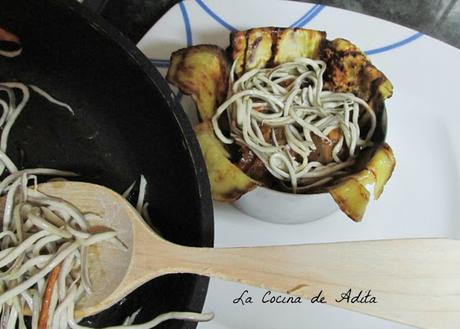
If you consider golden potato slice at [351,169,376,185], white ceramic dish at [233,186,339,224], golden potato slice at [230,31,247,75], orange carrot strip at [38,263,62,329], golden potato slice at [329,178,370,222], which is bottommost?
orange carrot strip at [38,263,62,329]

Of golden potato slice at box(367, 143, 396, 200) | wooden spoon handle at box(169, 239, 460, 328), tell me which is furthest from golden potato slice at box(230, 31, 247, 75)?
wooden spoon handle at box(169, 239, 460, 328)

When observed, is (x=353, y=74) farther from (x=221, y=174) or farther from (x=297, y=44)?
(x=221, y=174)

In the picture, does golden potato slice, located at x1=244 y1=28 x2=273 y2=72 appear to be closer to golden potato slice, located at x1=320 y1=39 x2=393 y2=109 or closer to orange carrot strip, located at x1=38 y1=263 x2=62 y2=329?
golden potato slice, located at x1=320 y1=39 x2=393 y2=109

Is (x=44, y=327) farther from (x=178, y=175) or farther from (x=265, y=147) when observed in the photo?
(x=265, y=147)

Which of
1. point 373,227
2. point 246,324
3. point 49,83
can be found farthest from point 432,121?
point 49,83

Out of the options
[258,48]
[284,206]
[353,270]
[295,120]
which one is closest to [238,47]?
[258,48]

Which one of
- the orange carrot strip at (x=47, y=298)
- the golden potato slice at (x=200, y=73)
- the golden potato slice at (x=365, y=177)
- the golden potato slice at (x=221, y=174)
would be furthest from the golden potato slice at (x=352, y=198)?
the orange carrot strip at (x=47, y=298)
